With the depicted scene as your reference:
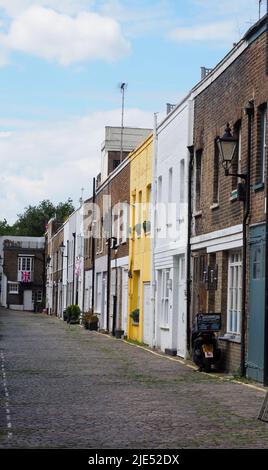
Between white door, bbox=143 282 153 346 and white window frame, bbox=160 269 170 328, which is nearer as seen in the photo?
white window frame, bbox=160 269 170 328

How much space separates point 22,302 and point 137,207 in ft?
203

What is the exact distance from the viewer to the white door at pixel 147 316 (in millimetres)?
28781

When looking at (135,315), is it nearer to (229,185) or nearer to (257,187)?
(229,185)

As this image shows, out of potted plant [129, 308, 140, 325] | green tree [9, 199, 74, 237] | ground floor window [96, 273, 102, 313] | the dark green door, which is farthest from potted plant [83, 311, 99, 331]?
green tree [9, 199, 74, 237]

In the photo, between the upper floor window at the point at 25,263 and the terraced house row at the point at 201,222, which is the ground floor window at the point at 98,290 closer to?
the terraced house row at the point at 201,222

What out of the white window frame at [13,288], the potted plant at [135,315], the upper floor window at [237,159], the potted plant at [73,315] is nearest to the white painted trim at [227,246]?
the upper floor window at [237,159]

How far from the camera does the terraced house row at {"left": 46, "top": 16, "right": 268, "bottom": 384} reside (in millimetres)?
17000

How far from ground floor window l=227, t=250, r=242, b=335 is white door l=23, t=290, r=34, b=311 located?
74.2 m

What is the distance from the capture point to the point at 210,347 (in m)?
18.8

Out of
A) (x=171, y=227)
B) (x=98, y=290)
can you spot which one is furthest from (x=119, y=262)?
(x=171, y=227)

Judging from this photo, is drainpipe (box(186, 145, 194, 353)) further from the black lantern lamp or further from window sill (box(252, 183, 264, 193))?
window sill (box(252, 183, 264, 193))

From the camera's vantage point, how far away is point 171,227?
25828mm

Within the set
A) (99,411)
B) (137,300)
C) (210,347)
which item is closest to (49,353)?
(210,347)
